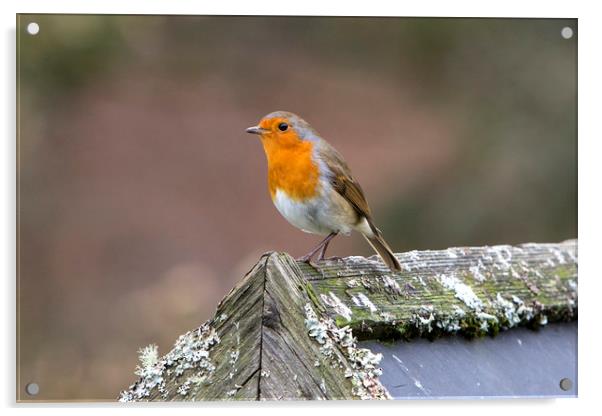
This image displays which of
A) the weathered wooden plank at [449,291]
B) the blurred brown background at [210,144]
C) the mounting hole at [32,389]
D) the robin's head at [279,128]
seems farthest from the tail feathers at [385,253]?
the mounting hole at [32,389]

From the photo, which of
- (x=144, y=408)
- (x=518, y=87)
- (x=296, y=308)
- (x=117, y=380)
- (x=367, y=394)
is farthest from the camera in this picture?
(x=518, y=87)

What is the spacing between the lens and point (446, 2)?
2479 millimetres

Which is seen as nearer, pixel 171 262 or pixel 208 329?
pixel 208 329

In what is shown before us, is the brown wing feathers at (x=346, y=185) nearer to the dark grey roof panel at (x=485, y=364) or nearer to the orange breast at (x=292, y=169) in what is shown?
the orange breast at (x=292, y=169)

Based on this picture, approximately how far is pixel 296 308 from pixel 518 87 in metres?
1.52

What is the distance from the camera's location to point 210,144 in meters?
2.64

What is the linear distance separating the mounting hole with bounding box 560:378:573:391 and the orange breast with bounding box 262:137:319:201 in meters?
0.99

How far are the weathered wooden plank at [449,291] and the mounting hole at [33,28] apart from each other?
4.09 ft

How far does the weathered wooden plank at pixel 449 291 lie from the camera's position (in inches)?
67.7

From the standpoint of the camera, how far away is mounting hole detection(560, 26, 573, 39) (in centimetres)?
255

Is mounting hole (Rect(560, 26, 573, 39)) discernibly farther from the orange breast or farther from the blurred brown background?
the orange breast

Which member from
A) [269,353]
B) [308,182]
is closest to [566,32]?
[308,182]
